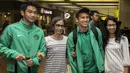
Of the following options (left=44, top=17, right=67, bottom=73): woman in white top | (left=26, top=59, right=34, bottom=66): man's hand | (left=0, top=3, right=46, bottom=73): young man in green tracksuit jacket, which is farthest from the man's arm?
(left=44, top=17, right=67, bottom=73): woman in white top

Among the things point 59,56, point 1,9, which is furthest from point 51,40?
point 1,9

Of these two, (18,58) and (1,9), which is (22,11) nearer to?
(18,58)

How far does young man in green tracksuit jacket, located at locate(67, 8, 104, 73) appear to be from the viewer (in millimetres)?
3730

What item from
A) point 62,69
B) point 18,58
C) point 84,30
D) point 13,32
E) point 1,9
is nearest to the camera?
point 18,58

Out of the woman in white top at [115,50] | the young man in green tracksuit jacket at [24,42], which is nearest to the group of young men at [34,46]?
the young man in green tracksuit jacket at [24,42]

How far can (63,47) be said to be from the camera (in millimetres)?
4035

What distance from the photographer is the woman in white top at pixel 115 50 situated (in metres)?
4.02

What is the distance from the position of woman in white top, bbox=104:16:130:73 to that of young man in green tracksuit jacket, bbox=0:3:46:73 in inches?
37.3

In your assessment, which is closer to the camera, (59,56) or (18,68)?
(18,68)

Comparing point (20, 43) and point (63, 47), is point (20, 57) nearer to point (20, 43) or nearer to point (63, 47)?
point (20, 43)

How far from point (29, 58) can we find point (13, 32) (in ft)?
1.35

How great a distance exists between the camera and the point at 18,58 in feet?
10.8

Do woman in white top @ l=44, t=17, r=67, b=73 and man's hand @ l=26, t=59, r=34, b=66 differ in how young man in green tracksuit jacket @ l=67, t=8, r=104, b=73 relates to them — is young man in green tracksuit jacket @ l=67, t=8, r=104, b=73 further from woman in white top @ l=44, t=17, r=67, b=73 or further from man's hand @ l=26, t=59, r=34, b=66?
man's hand @ l=26, t=59, r=34, b=66

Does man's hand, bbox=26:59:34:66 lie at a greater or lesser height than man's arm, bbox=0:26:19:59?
lesser
